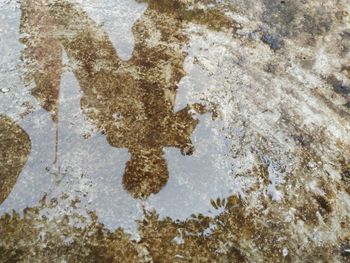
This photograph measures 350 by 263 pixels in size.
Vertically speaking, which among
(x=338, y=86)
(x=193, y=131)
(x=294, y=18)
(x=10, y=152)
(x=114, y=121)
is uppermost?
(x=294, y=18)

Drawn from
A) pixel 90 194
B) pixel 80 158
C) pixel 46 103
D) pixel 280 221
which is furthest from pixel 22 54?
pixel 280 221

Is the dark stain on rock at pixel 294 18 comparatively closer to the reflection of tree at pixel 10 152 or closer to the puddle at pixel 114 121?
the puddle at pixel 114 121

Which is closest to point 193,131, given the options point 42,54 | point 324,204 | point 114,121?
point 114,121

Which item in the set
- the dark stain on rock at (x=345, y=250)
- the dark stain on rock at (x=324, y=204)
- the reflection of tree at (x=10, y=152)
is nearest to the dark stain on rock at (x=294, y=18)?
the dark stain on rock at (x=324, y=204)

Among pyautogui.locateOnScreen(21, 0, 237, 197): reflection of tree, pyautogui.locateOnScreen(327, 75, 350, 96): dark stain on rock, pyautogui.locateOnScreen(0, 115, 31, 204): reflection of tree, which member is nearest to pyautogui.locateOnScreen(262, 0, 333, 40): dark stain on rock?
pyautogui.locateOnScreen(327, 75, 350, 96): dark stain on rock

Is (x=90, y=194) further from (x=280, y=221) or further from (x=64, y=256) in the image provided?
(x=280, y=221)

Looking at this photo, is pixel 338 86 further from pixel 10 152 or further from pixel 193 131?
pixel 10 152
